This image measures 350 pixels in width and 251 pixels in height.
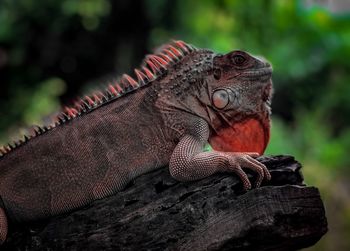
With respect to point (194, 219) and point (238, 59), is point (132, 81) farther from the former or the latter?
point (194, 219)

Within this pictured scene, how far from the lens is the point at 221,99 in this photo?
3617 mm

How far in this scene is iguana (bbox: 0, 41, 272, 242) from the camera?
3590 millimetres

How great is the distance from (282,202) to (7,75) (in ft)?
30.2

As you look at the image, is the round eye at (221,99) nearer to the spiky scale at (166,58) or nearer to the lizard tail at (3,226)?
the spiky scale at (166,58)

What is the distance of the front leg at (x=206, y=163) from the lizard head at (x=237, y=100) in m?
0.31

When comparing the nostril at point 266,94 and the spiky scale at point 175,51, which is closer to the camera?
the nostril at point 266,94

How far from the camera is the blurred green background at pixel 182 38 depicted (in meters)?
10.4

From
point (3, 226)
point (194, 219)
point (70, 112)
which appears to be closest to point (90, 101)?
point (70, 112)

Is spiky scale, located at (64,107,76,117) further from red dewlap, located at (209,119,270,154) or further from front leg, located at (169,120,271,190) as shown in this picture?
red dewlap, located at (209,119,270,154)

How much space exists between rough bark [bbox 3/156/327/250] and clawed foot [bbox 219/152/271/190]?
0.18ft

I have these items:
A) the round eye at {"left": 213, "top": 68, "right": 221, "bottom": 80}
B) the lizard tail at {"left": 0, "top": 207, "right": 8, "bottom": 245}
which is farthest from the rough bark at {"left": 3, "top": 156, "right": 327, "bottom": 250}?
the round eye at {"left": 213, "top": 68, "right": 221, "bottom": 80}

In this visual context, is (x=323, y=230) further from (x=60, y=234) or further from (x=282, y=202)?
(x=60, y=234)

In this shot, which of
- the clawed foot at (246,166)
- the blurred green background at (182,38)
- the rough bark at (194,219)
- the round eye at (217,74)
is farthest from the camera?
the blurred green background at (182,38)

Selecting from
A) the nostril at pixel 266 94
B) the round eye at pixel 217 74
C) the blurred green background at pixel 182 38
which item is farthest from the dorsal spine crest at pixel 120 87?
the blurred green background at pixel 182 38
